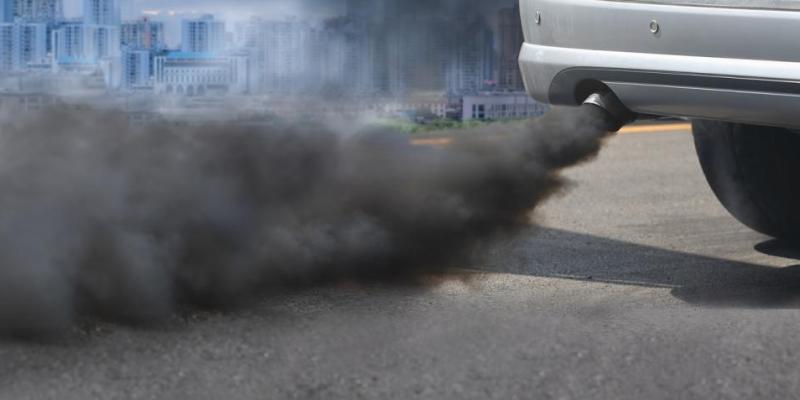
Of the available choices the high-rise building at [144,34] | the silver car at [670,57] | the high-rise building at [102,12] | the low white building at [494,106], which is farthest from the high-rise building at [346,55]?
the silver car at [670,57]

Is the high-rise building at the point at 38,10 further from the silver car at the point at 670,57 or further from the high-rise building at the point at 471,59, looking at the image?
the high-rise building at the point at 471,59

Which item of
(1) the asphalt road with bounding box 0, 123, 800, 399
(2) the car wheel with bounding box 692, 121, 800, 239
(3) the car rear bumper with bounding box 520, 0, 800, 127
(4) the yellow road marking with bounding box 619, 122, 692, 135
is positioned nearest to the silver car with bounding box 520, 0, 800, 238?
(3) the car rear bumper with bounding box 520, 0, 800, 127

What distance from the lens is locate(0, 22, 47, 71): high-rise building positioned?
16.1 ft

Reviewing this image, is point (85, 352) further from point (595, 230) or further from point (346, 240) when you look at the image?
point (595, 230)

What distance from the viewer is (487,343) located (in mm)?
3926

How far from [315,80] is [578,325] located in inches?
88.5

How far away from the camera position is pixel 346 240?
4.73 metres

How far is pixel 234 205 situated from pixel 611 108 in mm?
1312

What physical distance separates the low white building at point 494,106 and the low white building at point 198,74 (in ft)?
4.10

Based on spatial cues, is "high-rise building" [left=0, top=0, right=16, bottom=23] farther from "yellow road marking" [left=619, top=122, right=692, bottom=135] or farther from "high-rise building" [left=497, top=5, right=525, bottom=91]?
"yellow road marking" [left=619, top=122, right=692, bottom=135]

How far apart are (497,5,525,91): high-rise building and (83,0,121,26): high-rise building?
1878mm

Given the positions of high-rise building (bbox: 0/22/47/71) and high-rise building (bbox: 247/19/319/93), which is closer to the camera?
high-rise building (bbox: 0/22/47/71)

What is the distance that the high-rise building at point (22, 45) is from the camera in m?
4.90

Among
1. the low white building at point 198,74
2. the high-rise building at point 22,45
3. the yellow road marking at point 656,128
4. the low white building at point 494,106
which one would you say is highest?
the high-rise building at point 22,45
